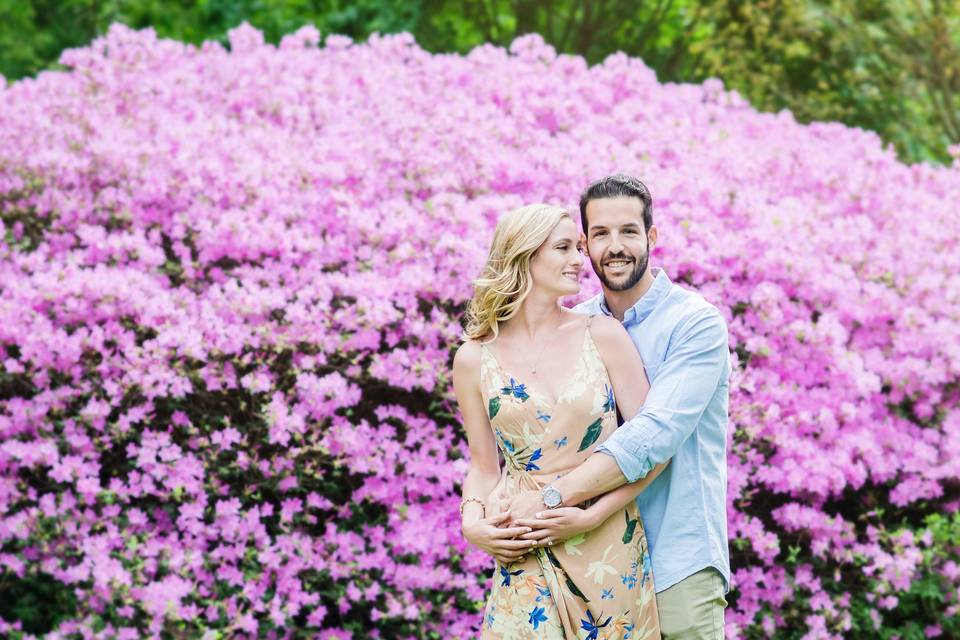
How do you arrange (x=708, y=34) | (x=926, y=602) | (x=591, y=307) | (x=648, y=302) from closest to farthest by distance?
(x=648, y=302), (x=591, y=307), (x=926, y=602), (x=708, y=34)

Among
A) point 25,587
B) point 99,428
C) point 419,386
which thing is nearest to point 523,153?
point 419,386

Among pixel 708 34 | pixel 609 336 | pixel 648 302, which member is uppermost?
pixel 708 34

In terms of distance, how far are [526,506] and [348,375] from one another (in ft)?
6.88

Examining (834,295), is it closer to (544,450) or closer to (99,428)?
(544,450)

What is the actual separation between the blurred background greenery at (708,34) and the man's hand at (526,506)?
8.01 meters

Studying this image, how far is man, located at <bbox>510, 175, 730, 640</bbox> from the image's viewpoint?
2.72 meters

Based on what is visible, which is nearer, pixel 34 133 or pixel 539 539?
pixel 539 539

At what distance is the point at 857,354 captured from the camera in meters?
5.14

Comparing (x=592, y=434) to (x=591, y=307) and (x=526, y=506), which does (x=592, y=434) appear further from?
(x=591, y=307)

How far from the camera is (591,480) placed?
8.87 ft

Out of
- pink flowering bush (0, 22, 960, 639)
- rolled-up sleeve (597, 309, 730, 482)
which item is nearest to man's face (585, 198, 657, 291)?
rolled-up sleeve (597, 309, 730, 482)

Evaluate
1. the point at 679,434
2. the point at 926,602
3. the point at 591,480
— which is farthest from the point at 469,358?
the point at 926,602

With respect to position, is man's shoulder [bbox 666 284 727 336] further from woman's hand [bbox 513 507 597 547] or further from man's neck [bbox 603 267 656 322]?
woman's hand [bbox 513 507 597 547]

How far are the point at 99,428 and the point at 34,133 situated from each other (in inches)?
82.4
